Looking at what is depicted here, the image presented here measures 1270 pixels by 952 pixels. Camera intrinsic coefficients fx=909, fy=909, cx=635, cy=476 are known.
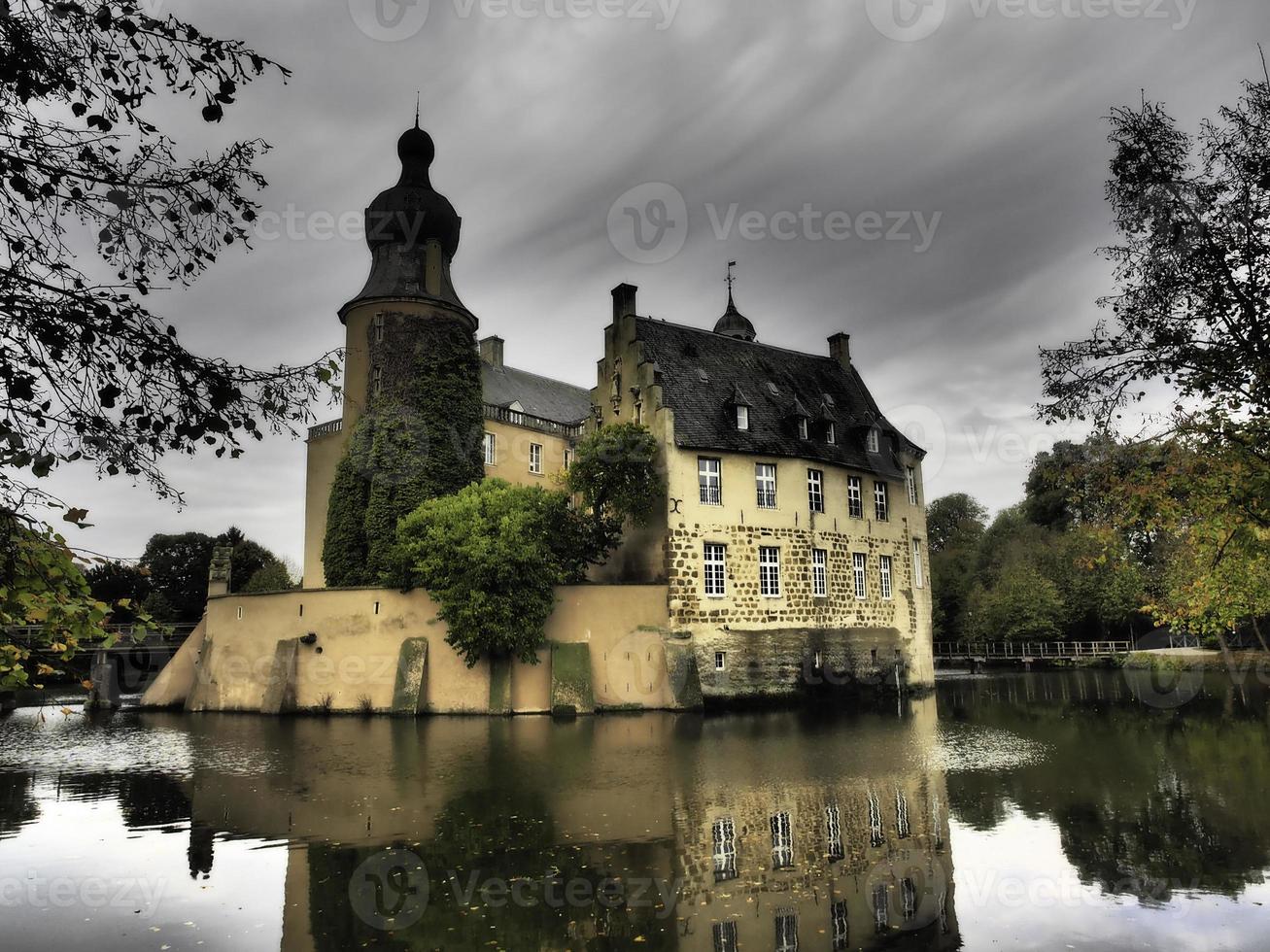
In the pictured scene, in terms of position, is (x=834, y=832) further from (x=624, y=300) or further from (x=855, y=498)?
(x=855, y=498)

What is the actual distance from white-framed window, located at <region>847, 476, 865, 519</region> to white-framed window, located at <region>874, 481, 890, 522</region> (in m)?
0.87

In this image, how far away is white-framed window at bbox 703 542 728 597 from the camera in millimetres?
30031

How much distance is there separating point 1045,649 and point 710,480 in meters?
37.5

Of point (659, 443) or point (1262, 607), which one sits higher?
point (659, 443)

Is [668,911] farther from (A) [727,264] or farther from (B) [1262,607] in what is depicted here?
(A) [727,264]

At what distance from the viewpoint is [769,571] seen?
31188 mm

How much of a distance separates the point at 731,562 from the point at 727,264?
73.6 ft

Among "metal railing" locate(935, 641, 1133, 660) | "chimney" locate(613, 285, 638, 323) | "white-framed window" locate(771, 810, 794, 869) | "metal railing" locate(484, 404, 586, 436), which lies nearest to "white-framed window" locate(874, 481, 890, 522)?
"chimney" locate(613, 285, 638, 323)

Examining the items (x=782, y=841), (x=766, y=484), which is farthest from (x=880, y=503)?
(x=782, y=841)

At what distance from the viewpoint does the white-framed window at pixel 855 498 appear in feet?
111

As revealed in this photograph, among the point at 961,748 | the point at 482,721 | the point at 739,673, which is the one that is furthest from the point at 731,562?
the point at 961,748

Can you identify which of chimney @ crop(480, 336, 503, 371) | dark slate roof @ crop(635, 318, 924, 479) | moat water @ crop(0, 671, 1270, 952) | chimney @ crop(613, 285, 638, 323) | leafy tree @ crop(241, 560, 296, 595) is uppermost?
chimney @ crop(480, 336, 503, 371)

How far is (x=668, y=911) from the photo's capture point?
7789 millimetres

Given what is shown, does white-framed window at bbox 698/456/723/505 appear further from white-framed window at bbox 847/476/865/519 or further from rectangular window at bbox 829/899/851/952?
rectangular window at bbox 829/899/851/952
